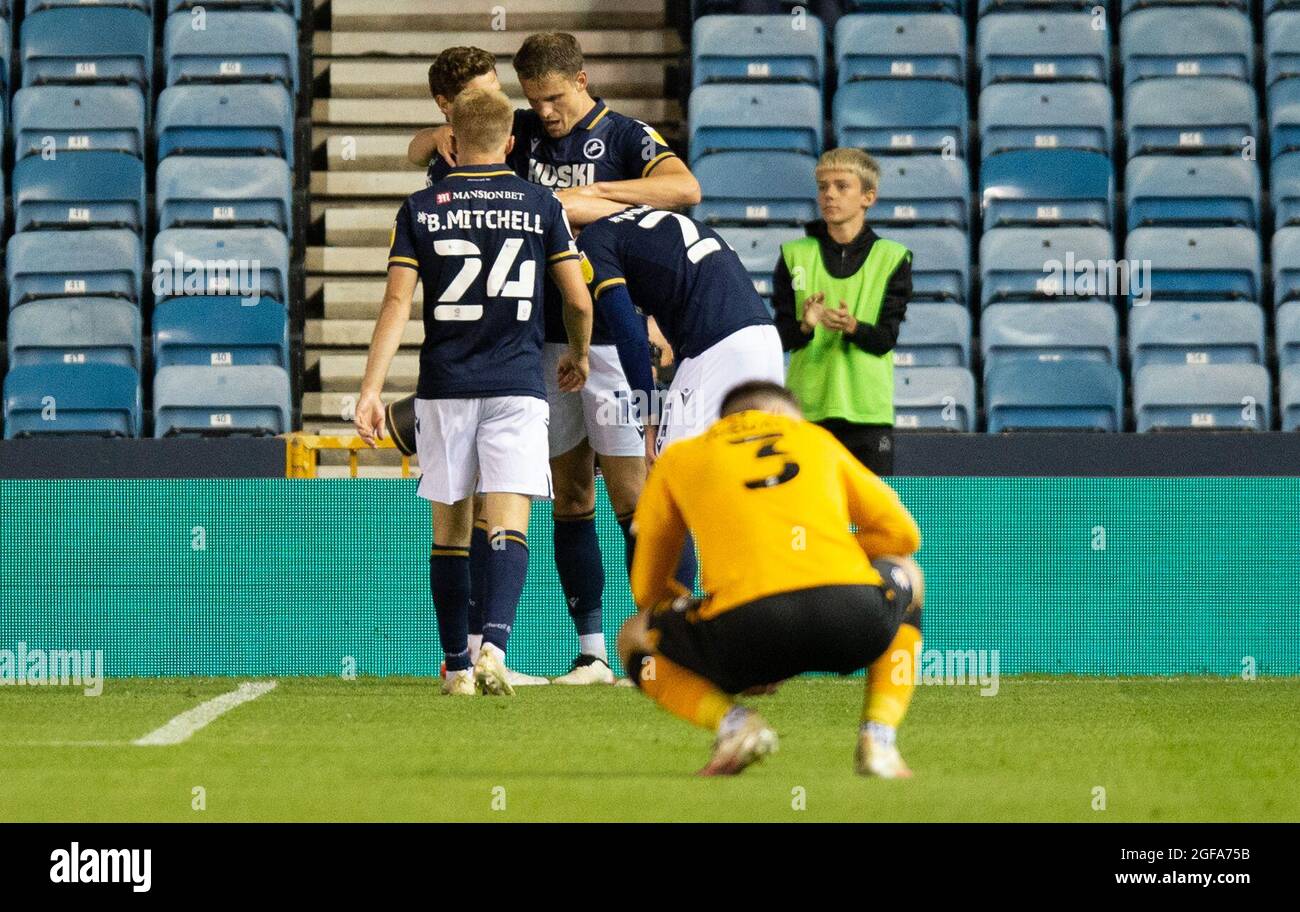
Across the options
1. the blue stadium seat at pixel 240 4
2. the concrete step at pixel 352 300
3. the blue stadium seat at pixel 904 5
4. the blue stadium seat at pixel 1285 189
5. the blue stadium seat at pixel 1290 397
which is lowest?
the blue stadium seat at pixel 1290 397

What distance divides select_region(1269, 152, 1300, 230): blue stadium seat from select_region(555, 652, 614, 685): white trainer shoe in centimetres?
592

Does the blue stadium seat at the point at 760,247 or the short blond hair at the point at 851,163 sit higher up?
the blue stadium seat at the point at 760,247

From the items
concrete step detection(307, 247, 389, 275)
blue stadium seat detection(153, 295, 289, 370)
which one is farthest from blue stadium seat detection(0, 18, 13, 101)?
blue stadium seat detection(153, 295, 289, 370)

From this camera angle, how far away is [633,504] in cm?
674

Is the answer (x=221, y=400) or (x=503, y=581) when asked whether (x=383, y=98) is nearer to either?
(x=221, y=400)

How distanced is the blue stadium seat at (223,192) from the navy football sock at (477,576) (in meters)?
5.06

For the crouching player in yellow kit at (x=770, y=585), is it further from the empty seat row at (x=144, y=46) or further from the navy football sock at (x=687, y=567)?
the empty seat row at (x=144, y=46)

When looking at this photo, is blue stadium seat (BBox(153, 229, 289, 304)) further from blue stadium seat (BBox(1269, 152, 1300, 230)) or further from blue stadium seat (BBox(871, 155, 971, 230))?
blue stadium seat (BBox(1269, 152, 1300, 230))

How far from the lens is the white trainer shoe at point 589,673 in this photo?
6824 millimetres

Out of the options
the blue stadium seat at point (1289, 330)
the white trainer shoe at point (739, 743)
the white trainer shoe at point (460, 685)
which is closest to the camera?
the white trainer shoe at point (739, 743)

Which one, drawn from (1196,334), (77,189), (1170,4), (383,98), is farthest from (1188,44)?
(77,189)

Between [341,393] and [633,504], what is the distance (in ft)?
15.9

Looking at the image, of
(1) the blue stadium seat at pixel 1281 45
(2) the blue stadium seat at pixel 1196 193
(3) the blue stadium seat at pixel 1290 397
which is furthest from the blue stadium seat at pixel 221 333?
(1) the blue stadium seat at pixel 1281 45
